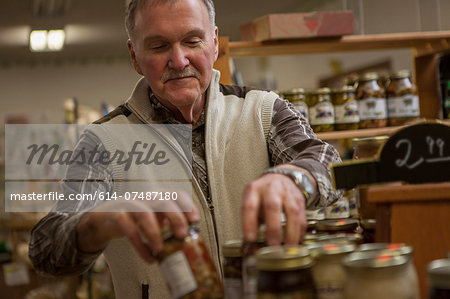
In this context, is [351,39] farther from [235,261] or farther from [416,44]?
[235,261]

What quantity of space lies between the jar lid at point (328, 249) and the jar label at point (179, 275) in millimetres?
195

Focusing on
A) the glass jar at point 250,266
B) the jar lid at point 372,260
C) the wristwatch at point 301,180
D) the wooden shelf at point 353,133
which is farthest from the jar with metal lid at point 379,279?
the wooden shelf at point 353,133

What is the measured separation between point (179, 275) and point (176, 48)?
2.91 ft

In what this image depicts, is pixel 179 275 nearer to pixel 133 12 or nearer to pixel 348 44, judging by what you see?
pixel 133 12

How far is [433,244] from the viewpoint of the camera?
106 centimetres

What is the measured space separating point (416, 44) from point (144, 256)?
3057 millimetres

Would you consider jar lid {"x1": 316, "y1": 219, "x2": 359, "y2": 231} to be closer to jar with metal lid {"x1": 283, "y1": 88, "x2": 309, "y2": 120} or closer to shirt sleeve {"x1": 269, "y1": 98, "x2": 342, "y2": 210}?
shirt sleeve {"x1": 269, "y1": 98, "x2": 342, "y2": 210}

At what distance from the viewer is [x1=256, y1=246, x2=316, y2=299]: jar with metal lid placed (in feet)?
2.79

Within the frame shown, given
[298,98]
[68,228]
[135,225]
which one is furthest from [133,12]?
[298,98]

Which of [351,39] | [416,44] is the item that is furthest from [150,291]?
[416,44]

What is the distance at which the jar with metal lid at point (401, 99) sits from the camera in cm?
331

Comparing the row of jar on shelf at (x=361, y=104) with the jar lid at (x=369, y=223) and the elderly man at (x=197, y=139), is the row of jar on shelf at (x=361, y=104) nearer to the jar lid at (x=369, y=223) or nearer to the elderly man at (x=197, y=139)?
the elderly man at (x=197, y=139)

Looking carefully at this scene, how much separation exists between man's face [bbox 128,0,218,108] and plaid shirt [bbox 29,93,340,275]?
0.16 m

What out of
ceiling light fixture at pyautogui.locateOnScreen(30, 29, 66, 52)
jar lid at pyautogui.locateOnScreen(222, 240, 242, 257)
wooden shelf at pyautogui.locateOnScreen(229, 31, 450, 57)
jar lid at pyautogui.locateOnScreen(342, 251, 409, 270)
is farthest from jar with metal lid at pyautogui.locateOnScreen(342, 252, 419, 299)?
ceiling light fixture at pyautogui.locateOnScreen(30, 29, 66, 52)
